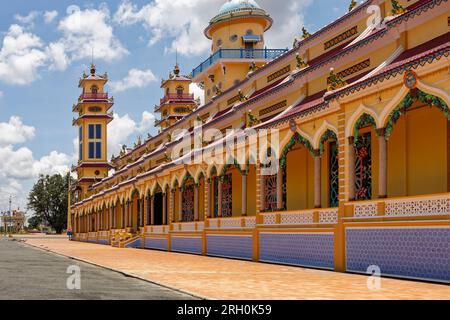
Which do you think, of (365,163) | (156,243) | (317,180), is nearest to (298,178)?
(317,180)

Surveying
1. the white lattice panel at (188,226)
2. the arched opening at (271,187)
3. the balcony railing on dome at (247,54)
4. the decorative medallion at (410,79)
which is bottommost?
the white lattice panel at (188,226)

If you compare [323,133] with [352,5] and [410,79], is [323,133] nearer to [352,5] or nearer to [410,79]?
[410,79]

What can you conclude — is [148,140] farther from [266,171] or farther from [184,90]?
[266,171]

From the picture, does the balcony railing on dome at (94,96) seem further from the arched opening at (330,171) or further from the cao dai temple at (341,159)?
the arched opening at (330,171)

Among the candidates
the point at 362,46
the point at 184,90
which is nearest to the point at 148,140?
the point at 184,90

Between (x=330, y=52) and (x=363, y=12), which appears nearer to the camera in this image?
(x=363, y=12)

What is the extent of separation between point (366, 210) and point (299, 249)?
14.6 ft

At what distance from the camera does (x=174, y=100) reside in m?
76.9

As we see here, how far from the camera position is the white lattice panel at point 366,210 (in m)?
18.5

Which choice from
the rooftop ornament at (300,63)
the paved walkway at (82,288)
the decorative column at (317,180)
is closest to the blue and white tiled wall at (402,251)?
the decorative column at (317,180)

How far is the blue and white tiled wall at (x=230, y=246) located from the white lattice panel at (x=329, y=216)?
6.00 meters

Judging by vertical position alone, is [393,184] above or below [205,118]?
below

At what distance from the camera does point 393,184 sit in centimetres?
2036
